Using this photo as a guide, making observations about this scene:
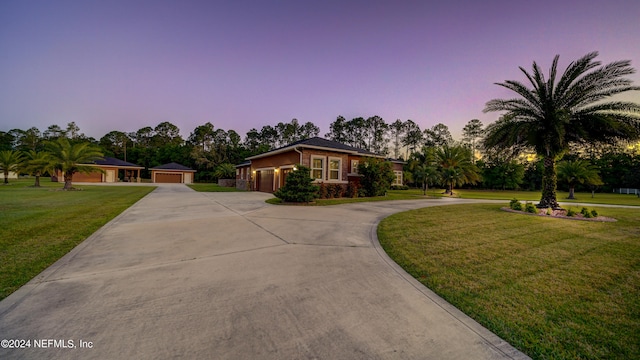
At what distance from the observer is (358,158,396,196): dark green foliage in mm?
17578

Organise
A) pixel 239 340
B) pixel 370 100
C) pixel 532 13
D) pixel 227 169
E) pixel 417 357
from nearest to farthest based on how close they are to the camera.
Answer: pixel 417 357 < pixel 239 340 < pixel 532 13 < pixel 370 100 < pixel 227 169

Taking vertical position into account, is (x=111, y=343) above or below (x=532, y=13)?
below

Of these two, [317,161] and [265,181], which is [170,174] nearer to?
[265,181]

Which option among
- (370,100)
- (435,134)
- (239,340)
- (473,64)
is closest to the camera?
(239,340)

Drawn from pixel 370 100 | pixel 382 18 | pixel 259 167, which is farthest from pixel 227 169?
pixel 382 18

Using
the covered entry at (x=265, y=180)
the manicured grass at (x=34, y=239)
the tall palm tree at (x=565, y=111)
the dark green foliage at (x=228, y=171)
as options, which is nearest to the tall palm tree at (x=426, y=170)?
the tall palm tree at (x=565, y=111)

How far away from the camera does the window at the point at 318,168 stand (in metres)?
16.4

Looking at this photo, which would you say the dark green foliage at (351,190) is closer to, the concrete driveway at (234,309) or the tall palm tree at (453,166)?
the concrete driveway at (234,309)

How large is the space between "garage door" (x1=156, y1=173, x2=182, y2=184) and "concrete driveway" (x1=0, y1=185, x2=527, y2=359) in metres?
46.0

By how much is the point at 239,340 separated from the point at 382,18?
15.3 metres

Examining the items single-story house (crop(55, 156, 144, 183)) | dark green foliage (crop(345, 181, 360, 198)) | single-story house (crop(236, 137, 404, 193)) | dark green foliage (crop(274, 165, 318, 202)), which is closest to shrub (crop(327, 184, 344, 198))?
single-story house (crop(236, 137, 404, 193))

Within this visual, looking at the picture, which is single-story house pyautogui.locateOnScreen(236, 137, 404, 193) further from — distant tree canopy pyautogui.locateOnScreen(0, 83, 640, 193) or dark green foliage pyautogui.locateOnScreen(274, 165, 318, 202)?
distant tree canopy pyautogui.locateOnScreen(0, 83, 640, 193)

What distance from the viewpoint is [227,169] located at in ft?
115

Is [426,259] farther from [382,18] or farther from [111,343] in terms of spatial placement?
[382,18]
